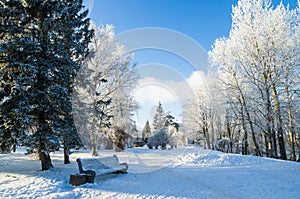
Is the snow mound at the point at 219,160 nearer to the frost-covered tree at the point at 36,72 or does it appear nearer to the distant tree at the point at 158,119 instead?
the frost-covered tree at the point at 36,72

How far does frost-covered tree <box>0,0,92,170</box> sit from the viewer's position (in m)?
6.94

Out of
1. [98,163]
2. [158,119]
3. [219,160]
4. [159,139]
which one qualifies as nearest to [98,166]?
[98,163]

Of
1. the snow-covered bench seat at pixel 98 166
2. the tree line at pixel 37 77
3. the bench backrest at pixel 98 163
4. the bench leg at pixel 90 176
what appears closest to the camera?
the bench leg at pixel 90 176

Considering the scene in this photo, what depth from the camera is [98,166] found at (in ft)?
22.6

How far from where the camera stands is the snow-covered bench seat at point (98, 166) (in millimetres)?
6184

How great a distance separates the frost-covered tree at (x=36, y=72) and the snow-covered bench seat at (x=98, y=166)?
153cm

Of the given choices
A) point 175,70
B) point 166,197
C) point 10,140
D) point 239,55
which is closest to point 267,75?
point 239,55

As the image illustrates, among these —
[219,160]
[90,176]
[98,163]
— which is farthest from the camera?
[219,160]

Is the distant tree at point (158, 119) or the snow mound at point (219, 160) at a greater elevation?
the distant tree at point (158, 119)

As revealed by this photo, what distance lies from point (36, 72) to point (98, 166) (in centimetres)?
399

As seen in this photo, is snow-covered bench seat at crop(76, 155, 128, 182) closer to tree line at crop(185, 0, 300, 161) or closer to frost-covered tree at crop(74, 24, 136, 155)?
frost-covered tree at crop(74, 24, 136, 155)

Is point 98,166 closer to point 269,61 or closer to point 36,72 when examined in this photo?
point 36,72

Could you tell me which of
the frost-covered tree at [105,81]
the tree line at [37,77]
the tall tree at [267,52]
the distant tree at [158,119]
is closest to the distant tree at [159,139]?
the distant tree at [158,119]

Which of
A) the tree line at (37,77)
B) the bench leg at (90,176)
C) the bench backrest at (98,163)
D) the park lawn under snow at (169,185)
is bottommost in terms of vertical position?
the park lawn under snow at (169,185)
